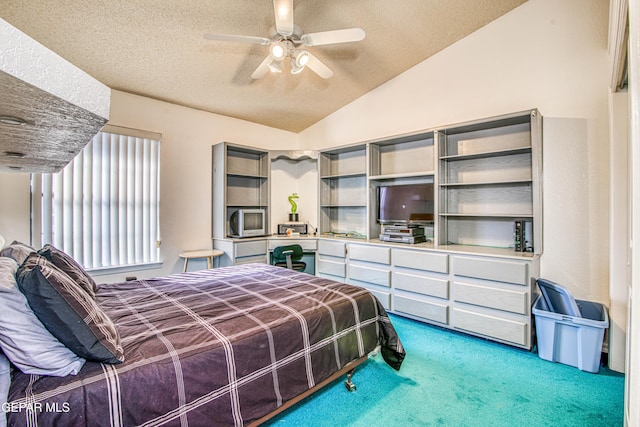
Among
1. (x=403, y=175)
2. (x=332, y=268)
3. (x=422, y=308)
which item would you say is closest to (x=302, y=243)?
(x=332, y=268)

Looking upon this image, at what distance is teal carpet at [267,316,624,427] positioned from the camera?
1733mm

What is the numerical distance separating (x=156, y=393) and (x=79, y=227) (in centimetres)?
260

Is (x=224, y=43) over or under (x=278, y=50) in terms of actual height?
over

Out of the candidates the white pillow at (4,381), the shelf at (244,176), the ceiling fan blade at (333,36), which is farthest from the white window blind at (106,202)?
the white pillow at (4,381)

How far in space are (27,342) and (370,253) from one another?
9.85ft

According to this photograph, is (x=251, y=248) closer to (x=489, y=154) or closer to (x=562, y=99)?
(x=489, y=154)

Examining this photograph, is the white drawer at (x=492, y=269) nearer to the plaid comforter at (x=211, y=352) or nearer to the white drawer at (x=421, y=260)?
the white drawer at (x=421, y=260)

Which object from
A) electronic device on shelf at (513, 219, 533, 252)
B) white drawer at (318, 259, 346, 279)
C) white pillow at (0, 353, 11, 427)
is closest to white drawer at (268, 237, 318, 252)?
white drawer at (318, 259, 346, 279)

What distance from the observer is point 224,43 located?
111 inches

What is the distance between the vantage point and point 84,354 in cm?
113

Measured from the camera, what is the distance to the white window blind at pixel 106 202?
2842mm

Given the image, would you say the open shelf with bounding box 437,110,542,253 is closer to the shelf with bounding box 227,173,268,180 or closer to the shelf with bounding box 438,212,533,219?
the shelf with bounding box 438,212,533,219

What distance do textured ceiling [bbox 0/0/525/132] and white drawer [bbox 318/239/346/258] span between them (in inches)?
78.7

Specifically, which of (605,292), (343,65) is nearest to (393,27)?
(343,65)
